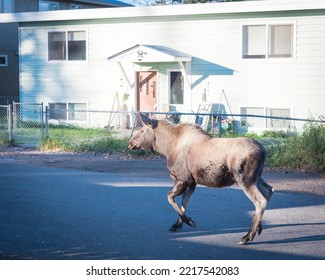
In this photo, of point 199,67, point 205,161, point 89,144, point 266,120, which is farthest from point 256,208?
point 199,67

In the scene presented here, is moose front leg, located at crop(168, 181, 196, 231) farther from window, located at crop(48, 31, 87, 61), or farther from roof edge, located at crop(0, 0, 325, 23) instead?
window, located at crop(48, 31, 87, 61)

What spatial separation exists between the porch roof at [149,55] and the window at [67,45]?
97.3 inches

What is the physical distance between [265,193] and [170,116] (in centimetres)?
1431

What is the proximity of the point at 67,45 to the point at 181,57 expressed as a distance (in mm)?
5629

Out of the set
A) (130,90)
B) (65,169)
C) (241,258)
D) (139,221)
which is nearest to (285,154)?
(65,169)

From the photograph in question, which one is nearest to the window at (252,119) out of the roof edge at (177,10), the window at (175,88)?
the window at (175,88)

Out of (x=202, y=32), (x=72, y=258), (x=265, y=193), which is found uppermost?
(x=202, y=32)

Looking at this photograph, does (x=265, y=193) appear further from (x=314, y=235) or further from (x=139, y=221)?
(x=139, y=221)

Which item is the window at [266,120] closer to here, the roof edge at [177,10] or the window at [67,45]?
the roof edge at [177,10]

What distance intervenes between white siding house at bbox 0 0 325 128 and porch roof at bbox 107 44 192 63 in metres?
0.04

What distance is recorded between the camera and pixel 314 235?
380 inches

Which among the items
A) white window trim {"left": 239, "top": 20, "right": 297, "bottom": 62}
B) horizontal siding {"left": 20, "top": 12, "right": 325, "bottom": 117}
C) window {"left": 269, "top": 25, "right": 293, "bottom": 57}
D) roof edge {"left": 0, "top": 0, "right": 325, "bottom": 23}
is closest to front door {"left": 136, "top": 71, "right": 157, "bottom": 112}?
horizontal siding {"left": 20, "top": 12, "right": 325, "bottom": 117}

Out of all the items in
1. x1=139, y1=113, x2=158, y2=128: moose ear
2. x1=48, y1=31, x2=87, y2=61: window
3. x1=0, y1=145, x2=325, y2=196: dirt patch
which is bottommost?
x1=0, y1=145, x2=325, y2=196: dirt patch

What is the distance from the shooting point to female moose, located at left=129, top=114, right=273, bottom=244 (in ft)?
29.9
